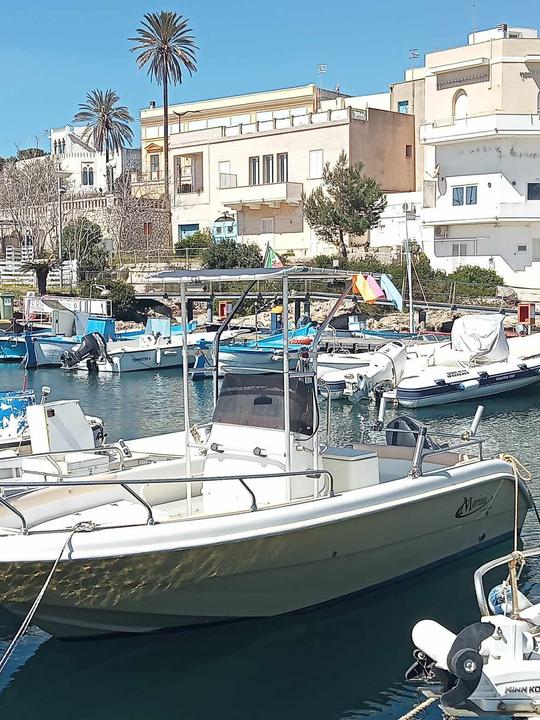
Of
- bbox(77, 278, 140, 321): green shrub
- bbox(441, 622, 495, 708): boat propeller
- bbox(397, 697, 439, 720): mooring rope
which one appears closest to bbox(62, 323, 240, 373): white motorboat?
bbox(77, 278, 140, 321): green shrub

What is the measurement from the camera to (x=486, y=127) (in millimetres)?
48781

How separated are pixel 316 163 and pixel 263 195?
3905 millimetres

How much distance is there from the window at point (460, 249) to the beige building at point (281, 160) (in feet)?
27.6

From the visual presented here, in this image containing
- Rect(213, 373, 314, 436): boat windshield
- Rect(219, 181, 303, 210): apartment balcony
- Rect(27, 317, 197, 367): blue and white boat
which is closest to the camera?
Rect(213, 373, 314, 436): boat windshield

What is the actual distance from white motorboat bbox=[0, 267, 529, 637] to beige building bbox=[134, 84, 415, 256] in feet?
150

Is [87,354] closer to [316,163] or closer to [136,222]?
[316,163]

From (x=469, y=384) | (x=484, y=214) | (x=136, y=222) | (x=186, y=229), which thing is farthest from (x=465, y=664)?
(x=136, y=222)

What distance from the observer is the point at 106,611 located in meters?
8.34

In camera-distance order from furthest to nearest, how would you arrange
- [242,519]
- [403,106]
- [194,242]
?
[403,106]
[194,242]
[242,519]

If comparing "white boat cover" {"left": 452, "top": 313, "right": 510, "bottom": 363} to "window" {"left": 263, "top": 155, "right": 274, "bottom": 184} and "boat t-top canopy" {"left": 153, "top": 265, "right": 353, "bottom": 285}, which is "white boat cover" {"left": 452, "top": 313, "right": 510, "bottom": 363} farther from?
"window" {"left": 263, "top": 155, "right": 274, "bottom": 184}

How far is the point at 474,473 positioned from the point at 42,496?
487 centimetres

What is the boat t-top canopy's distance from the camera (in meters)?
9.22

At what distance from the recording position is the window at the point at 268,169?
194 feet

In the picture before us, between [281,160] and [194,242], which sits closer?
[281,160]
